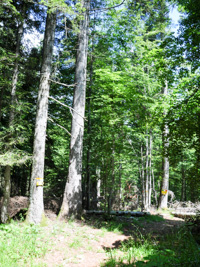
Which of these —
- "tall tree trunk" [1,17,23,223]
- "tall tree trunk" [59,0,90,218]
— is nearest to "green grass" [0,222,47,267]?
"tall tree trunk" [59,0,90,218]

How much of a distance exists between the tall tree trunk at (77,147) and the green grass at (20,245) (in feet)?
5.71

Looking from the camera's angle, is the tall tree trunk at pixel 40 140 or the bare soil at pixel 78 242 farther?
the tall tree trunk at pixel 40 140

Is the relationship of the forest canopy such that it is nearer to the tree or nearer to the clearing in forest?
the tree

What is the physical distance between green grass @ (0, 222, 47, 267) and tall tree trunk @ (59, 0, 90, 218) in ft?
5.71

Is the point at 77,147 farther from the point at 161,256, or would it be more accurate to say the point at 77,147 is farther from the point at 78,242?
the point at 161,256

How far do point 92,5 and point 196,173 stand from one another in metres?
11.5

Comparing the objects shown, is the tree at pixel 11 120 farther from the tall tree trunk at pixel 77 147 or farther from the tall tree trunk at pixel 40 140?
the tall tree trunk at pixel 77 147

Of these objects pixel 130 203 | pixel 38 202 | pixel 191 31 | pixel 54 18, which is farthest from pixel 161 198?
pixel 54 18

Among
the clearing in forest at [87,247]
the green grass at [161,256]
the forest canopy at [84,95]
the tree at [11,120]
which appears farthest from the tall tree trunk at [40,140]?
the green grass at [161,256]

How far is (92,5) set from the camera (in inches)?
480

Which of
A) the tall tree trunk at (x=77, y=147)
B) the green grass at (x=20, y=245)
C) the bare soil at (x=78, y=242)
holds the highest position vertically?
the tall tree trunk at (x=77, y=147)

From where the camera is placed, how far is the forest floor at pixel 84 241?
4.08 m

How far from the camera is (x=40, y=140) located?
6.71 meters

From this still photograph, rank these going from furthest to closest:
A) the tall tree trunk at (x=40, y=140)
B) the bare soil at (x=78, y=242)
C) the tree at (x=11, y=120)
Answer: the tree at (x=11, y=120) < the tall tree trunk at (x=40, y=140) < the bare soil at (x=78, y=242)
